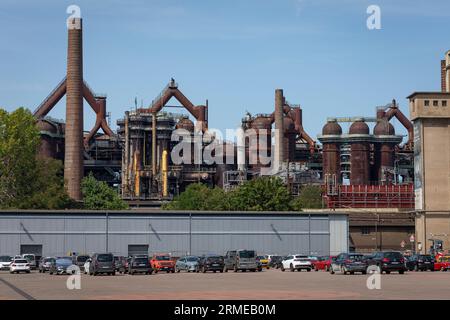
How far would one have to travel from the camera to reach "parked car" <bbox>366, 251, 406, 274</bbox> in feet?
201

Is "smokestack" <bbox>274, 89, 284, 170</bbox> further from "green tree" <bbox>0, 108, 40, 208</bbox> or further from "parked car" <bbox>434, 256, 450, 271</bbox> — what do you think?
"parked car" <bbox>434, 256, 450, 271</bbox>

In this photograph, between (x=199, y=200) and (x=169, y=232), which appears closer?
(x=169, y=232)

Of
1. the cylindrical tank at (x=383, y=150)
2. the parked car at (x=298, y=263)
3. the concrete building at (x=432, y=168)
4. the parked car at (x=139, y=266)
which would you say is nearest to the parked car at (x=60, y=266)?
the parked car at (x=139, y=266)

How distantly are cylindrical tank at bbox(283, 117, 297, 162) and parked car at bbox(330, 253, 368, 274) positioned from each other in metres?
120

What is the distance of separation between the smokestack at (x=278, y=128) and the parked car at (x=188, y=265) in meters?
101

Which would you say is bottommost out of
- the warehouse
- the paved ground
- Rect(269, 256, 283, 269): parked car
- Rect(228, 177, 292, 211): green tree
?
Rect(269, 256, 283, 269): parked car

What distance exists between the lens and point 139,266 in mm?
67125

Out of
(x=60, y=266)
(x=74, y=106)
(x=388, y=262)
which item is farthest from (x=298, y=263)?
(x=74, y=106)

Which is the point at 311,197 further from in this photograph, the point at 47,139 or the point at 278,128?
the point at 47,139

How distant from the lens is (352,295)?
122 ft

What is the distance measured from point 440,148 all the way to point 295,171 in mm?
52788

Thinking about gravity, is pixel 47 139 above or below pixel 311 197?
above

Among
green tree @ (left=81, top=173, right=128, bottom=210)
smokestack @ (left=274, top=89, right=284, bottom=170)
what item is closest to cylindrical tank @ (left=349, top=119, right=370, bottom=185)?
smokestack @ (left=274, top=89, right=284, bottom=170)

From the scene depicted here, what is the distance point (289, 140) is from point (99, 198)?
1874 inches
